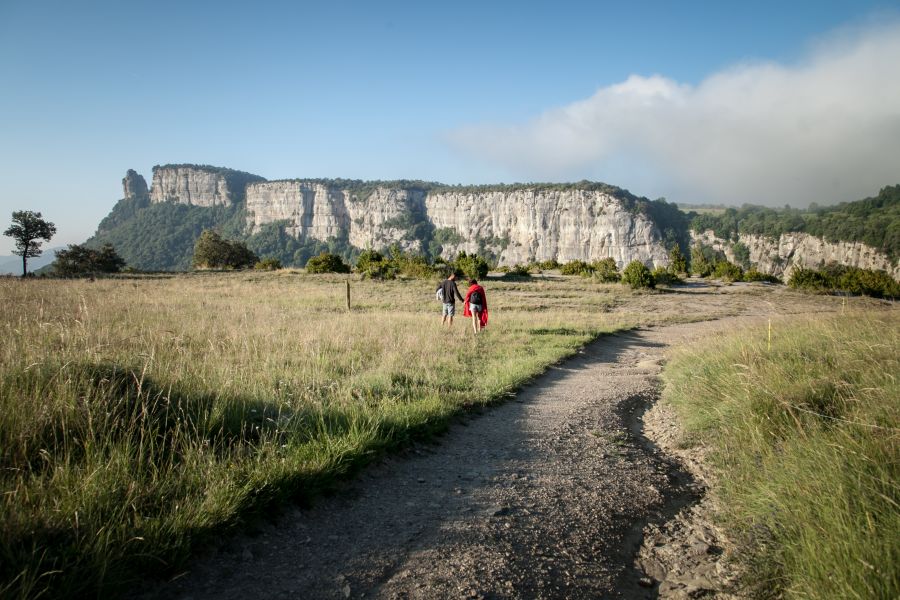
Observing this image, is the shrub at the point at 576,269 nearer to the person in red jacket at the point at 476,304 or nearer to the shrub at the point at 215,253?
the person in red jacket at the point at 476,304

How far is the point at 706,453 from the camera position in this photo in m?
5.42

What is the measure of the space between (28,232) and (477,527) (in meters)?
55.6

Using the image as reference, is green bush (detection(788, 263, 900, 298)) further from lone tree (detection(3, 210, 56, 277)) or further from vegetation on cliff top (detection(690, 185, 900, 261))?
lone tree (detection(3, 210, 56, 277))

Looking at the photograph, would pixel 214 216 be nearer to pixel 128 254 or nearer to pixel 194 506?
pixel 128 254

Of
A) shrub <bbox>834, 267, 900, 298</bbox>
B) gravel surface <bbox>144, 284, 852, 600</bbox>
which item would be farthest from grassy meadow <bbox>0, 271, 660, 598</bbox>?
shrub <bbox>834, 267, 900, 298</bbox>

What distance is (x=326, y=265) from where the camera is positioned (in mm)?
46031

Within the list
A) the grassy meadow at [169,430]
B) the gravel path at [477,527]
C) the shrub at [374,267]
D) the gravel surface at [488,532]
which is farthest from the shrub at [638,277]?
the gravel surface at [488,532]

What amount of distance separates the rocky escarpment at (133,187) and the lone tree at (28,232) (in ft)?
534

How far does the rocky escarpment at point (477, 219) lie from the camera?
150m

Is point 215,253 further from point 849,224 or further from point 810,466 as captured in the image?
point 849,224

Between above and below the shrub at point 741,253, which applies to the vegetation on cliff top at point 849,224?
above

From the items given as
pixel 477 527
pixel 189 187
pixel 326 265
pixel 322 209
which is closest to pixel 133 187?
pixel 189 187

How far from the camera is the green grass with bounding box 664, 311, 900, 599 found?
249 centimetres

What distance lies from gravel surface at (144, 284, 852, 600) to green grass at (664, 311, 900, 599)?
0.43 metres
